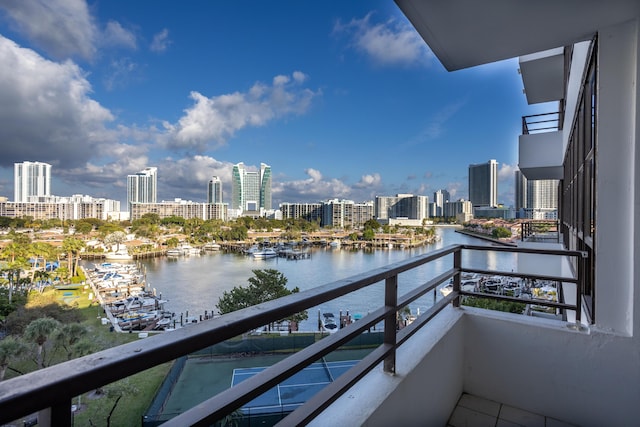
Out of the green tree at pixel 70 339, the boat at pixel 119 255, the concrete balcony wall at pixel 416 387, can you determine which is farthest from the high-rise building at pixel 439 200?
the concrete balcony wall at pixel 416 387

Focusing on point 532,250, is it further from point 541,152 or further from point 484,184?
point 484,184

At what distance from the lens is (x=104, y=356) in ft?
1.46

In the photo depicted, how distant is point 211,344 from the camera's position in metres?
0.56

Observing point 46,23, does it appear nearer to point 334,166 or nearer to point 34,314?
point 34,314

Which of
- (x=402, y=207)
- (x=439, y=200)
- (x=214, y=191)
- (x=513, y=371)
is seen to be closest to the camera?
(x=513, y=371)

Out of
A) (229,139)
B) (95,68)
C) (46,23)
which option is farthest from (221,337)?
(229,139)

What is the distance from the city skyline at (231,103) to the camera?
31.9 meters

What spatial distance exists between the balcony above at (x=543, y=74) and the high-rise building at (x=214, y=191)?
4921 centimetres

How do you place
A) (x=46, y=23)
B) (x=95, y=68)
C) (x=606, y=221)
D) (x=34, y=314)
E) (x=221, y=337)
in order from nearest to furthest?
(x=221, y=337) < (x=606, y=221) < (x=34, y=314) < (x=46, y=23) < (x=95, y=68)

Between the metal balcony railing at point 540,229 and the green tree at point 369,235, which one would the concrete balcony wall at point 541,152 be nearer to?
the metal balcony railing at point 540,229

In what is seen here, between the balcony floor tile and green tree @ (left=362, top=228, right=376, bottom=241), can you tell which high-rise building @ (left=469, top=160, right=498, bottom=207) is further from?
the balcony floor tile

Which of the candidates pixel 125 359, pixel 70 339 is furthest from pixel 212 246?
pixel 125 359

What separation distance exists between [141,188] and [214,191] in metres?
11.4

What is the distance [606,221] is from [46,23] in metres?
40.2
